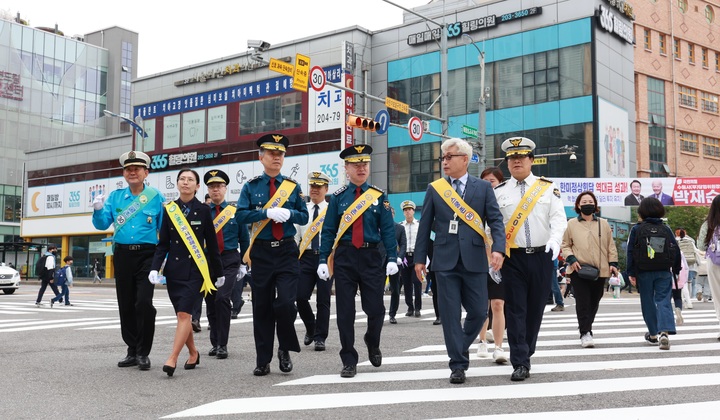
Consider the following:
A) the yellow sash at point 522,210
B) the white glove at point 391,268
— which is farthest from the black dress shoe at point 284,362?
the yellow sash at point 522,210

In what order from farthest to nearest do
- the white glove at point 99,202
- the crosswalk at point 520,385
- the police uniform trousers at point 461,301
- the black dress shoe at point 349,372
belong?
the white glove at point 99,202, the black dress shoe at point 349,372, the police uniform trousers at point 461,301, the crosswalk at point 520,385

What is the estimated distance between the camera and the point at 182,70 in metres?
49.4

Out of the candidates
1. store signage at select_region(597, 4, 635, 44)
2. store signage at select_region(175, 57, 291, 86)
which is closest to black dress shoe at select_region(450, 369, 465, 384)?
store signage at select_region(597, 4, 635, 44)

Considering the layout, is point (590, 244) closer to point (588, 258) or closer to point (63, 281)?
point (588, 258)

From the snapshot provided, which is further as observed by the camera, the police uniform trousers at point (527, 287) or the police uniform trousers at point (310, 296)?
the police uniform trousers at point (310, 296)

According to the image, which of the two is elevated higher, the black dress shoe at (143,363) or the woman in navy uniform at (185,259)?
the woman in navy uniform at (185,259)

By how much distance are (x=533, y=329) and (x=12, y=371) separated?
4.91m

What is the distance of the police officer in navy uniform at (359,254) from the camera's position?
253 inches

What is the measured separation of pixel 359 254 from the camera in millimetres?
6520

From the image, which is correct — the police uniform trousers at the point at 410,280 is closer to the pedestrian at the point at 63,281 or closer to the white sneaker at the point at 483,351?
the white sneaker at the point at 483,351

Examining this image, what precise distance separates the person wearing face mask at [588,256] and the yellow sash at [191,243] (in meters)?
4.12

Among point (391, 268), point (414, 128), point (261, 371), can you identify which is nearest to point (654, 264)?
point (391, 268)

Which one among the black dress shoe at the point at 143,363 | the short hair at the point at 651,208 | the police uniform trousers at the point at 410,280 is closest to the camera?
the black dress shoe at the point at 143,363

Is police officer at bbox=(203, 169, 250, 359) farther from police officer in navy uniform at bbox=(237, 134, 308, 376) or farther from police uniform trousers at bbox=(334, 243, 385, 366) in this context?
police uniform trousers at bbox=(334, 243, 385, 366)
